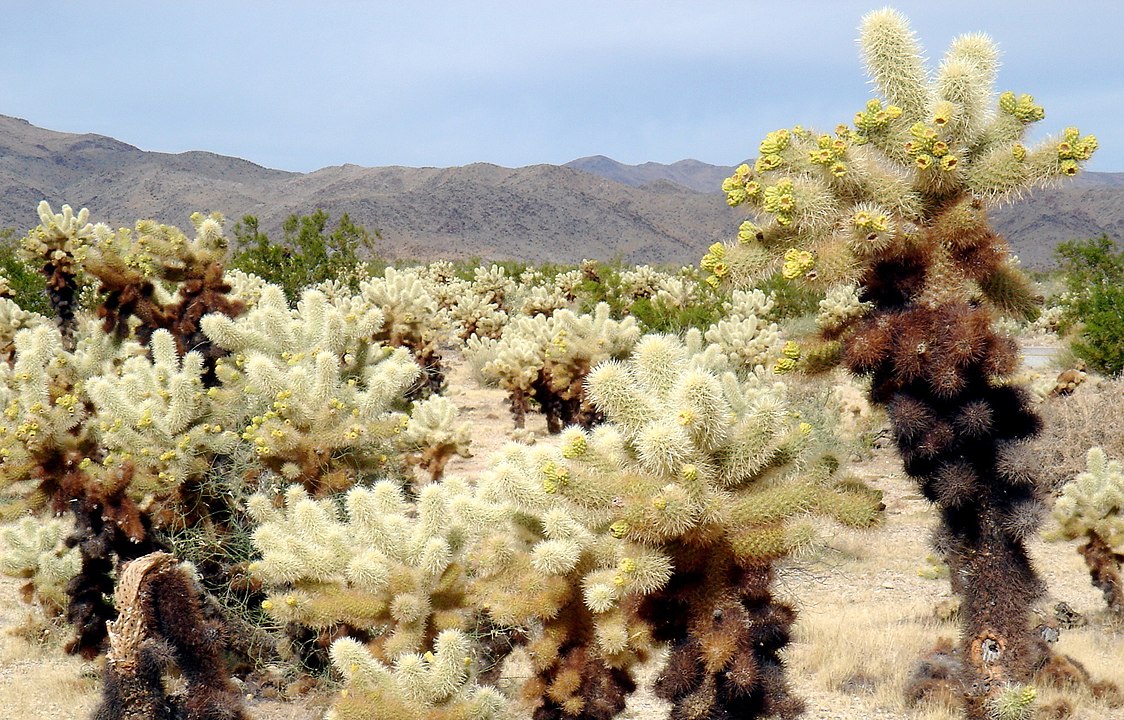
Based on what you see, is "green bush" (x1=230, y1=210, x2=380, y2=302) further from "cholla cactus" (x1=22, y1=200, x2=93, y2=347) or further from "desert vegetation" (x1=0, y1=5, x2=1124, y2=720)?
"desert vegetation" (x1=0, y1=5, x2=1124, y2=720)

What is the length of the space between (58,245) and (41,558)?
662cm

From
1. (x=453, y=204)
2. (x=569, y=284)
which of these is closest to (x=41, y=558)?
(x=569, y=284)

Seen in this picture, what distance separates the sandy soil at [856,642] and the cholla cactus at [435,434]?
9.15ft

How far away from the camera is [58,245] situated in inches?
446

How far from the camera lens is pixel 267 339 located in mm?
6070

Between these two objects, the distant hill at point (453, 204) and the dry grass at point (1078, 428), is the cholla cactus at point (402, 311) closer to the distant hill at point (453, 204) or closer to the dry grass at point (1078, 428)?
the dry grass at point (1078, 428)

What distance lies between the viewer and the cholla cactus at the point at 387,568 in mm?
3531

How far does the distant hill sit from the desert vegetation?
67927mm

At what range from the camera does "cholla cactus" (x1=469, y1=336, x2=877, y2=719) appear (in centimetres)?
310

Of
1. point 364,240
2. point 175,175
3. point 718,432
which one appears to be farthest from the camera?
point 175,175

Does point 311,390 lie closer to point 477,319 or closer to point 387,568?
point 387,568

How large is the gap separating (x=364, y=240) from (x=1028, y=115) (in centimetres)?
2151

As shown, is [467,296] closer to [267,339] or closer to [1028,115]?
[267,339]

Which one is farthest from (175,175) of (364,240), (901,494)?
A: (901,494)
